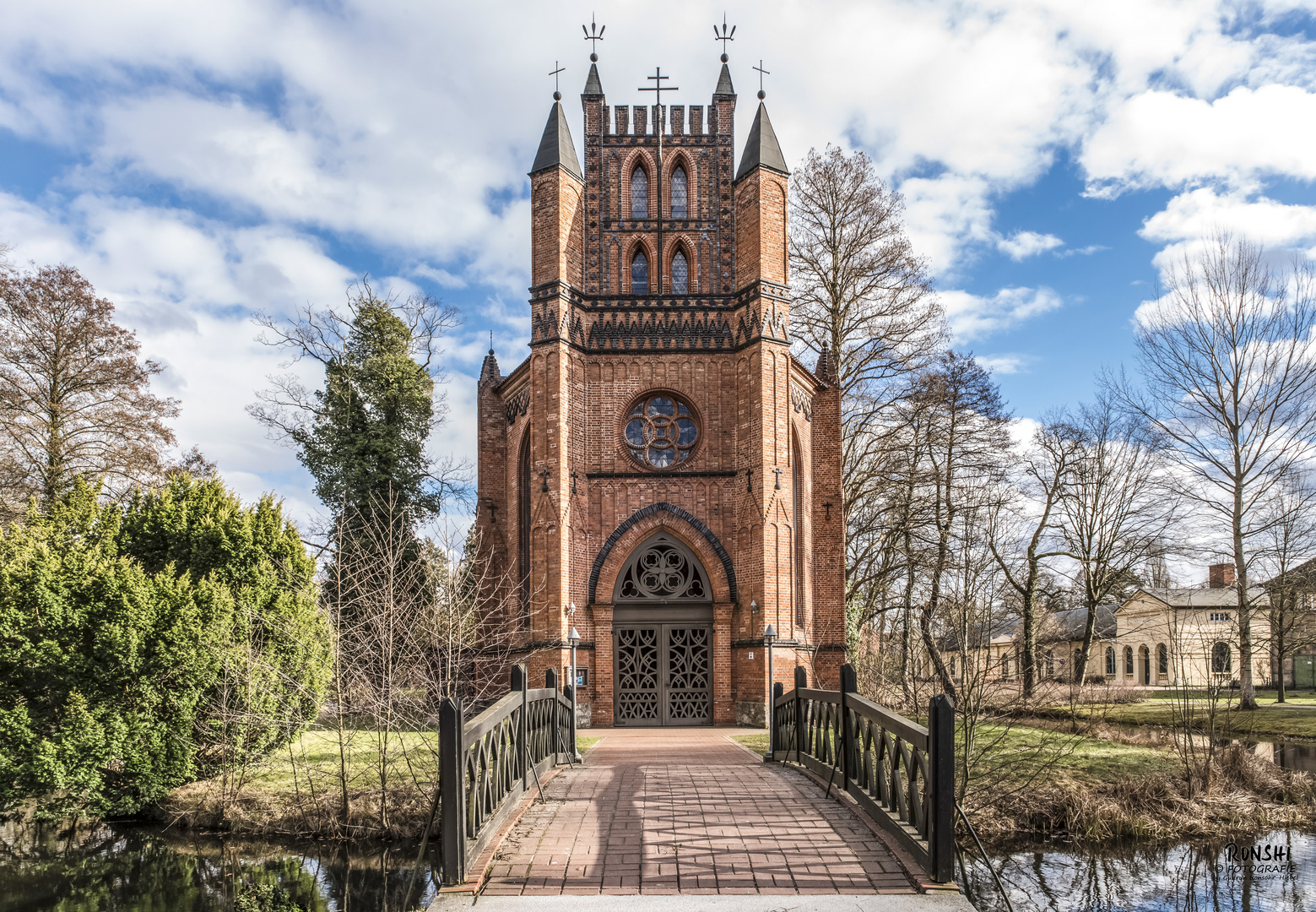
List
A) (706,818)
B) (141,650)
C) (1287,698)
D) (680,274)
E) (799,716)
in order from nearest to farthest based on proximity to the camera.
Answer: (706,818)
(799,716)
(141,650)
(680,274)
(1287,698)

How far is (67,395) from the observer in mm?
24938

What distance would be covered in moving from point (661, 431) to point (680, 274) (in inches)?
158

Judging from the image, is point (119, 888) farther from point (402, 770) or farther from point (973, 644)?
point (973, 644)

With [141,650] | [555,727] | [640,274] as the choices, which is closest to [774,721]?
[555,727]

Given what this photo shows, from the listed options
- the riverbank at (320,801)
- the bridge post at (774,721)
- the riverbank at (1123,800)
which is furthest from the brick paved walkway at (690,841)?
the riverbank at (1123,800)

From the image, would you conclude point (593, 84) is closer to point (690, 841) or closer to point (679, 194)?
point (679, 194)

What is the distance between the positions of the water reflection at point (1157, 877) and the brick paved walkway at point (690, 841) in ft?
9.10

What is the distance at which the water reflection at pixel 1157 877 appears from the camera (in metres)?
10.1

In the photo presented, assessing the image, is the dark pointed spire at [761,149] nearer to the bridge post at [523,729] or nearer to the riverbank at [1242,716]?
the riverbank at [1242,716]

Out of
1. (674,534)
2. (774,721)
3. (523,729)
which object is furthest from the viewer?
(674,534)

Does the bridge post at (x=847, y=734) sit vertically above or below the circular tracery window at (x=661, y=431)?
below

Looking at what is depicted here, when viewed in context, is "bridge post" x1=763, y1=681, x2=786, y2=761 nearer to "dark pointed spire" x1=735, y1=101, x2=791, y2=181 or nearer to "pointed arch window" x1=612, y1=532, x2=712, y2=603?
"pointed arch window" x1=612, y1=532, x2=712, y2=603

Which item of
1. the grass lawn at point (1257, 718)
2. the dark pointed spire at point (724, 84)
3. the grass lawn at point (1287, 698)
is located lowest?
the grass lawn at point (1287, 698)

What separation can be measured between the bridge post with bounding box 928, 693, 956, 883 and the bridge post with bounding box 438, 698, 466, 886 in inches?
133
